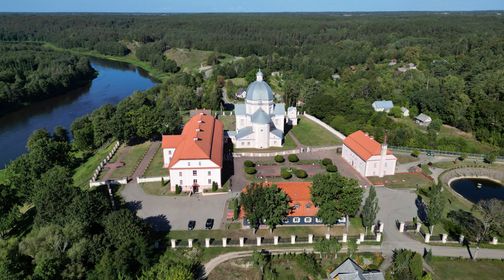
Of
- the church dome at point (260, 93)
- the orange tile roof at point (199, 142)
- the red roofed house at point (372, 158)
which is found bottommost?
the red roofed house at point (372, 158)

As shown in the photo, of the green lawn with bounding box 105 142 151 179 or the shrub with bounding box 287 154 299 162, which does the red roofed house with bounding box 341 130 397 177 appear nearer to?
the shrub with bounding box 287 154 299 162

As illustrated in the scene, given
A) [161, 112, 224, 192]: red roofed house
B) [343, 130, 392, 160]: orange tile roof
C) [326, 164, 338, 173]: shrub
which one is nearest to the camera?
[161, 112, 224, 192]: red roofed house

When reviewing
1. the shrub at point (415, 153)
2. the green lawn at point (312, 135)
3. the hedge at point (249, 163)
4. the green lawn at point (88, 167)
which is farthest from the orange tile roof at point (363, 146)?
the green lawn at point (88, 167)

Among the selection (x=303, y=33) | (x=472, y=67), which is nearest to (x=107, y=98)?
(x=472, y=67)

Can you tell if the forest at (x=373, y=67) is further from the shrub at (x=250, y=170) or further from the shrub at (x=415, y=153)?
the shrub at (x=250, y=170)

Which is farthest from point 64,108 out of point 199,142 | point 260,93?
point 199,142

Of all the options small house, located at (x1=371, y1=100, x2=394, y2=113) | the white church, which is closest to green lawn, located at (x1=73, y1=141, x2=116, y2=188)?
the white church
